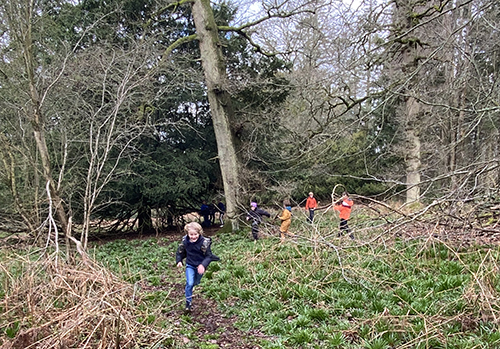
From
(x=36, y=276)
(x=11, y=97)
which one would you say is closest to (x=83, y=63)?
(x=11, y=97)

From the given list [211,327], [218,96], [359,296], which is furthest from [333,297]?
[218,96]

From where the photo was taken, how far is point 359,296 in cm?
492

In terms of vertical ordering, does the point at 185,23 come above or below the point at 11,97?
above

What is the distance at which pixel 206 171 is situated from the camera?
47.8 ft

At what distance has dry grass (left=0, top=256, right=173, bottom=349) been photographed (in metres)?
3.37

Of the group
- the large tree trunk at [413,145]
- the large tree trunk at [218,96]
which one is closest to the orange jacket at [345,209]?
the large tree trunk at [218,96]

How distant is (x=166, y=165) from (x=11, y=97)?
632 centimetres

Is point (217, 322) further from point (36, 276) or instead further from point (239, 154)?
point (239, 154)

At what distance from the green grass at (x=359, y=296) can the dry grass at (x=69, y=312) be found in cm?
51

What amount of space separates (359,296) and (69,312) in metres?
3.76

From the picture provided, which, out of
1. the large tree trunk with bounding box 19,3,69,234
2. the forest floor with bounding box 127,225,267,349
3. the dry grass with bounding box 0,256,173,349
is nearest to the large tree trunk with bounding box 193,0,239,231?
the forest floor with bounding box 127,225,267,349

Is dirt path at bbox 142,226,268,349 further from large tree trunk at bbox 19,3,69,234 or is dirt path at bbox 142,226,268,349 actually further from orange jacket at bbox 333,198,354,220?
orange jacket at bbox 333,198,354,220

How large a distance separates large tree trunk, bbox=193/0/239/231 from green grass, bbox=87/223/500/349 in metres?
4.88

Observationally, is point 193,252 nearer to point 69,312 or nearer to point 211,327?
point 211,327
